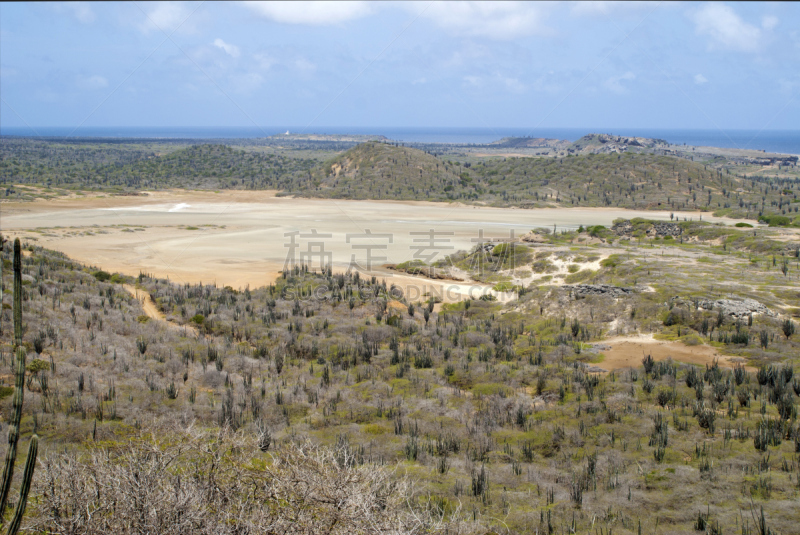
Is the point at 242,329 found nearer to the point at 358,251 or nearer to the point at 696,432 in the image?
the point at 696,432

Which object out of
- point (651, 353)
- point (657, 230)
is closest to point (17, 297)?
point (651, 353)

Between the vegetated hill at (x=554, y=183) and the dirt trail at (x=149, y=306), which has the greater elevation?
the vegetated hill at (x=554, y=183)

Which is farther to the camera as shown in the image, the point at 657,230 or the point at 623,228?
the point at 623,228

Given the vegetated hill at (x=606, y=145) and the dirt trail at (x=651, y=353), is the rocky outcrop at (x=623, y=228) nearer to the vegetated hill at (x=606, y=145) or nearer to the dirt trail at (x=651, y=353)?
the dirt trail at (x=651, y=353)

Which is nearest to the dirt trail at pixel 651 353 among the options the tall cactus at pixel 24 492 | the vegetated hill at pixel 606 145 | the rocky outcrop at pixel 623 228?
the tall cactus at pixel 24 492

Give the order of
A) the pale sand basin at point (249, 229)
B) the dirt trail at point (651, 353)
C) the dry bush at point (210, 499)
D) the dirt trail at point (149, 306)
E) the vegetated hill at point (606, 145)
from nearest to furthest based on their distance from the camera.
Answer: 1. the dry bush at point (210, 499)
2. the dirt trail at point (651, 353)
3. the dirt trail at point (149, 306)
4. the pale sand basin at point (249, 229)
5. the vegetated hill at point (606, 145)

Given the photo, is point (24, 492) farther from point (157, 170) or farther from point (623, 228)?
point (157, 170)
